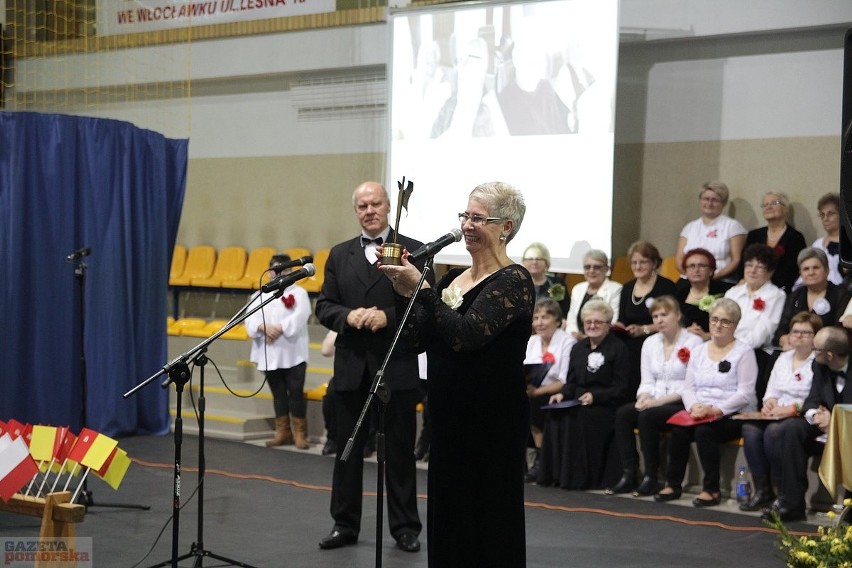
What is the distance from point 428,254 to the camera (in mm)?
3291

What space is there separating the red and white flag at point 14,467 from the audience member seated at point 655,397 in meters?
3.85

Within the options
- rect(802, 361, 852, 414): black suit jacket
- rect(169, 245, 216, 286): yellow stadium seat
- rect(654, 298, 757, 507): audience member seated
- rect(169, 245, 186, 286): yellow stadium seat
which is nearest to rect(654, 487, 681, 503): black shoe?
rect(654, 298, 757, 507): audience member seated

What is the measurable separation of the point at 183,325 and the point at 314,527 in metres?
5.58

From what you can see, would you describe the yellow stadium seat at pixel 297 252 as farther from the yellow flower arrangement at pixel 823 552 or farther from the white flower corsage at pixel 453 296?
the yellow flower arrangement at pixel 823 552

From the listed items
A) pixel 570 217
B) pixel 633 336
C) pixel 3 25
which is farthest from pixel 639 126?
pixel 3 25

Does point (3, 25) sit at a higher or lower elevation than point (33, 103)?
higher

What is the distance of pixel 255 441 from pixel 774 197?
176 inches

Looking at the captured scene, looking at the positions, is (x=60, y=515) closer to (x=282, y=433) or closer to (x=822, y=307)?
(x=282, y=433)

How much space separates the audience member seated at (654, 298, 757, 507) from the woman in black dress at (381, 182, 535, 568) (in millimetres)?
3223

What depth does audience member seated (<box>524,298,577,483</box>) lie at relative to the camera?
Result: 24.0 feet

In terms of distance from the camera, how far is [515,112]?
8906 mm

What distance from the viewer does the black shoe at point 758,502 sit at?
20.6ft

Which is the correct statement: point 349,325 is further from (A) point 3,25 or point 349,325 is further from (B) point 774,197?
(A) point 3,25

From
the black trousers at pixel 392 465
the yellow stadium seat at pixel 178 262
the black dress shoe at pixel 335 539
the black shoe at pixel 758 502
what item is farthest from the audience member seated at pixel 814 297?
the yellow stadium seat at pixel 178 262
